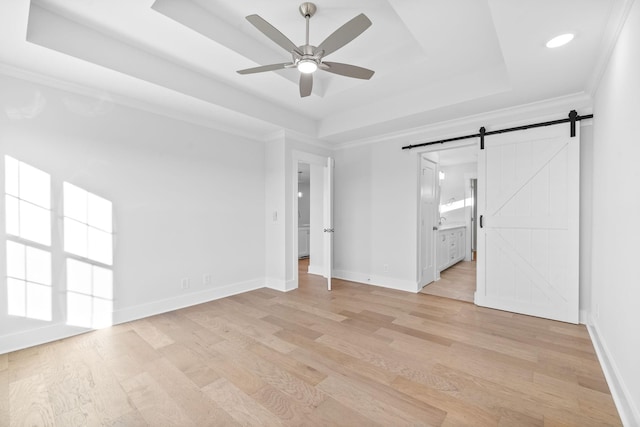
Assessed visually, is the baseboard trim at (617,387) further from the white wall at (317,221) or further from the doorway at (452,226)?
the white wall at (317,221)

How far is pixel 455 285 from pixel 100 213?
5.12 m

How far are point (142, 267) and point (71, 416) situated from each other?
183cm

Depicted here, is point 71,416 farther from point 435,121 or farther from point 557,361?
point 435,121

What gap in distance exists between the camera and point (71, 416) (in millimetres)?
1739

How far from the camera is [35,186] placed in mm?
2652

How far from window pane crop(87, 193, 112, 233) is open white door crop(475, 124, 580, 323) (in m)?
4.51

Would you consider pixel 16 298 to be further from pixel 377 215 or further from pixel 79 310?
pixel 377 215

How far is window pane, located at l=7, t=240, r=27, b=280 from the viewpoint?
2.53 meters

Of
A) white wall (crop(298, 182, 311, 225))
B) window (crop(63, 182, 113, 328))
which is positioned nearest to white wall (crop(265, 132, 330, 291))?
window (crop(63, 182, 113, 328))

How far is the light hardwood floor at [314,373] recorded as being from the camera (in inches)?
68.7

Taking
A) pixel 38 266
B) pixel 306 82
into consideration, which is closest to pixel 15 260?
pixel 38 266

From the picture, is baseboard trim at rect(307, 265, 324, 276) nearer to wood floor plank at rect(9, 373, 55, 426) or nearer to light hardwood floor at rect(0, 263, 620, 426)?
light hardwood floor at rect(0, 263, 620, 426)

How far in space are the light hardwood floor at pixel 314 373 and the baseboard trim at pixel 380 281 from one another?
106 cm

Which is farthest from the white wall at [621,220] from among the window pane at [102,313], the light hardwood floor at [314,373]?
the window pane at [102,313]
